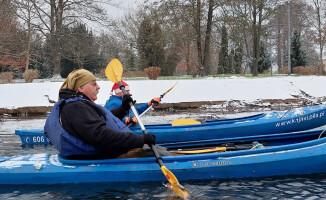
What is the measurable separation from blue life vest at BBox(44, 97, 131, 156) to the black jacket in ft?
0.20

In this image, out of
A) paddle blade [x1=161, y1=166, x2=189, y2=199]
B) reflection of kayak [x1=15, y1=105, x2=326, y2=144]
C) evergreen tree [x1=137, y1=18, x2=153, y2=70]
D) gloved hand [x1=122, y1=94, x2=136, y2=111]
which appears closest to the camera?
paddle blade [x1=161, y1=166, x2=189, y2=199]

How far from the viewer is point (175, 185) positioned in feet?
12.1

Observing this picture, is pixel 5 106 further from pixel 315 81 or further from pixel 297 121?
pixel 315 81

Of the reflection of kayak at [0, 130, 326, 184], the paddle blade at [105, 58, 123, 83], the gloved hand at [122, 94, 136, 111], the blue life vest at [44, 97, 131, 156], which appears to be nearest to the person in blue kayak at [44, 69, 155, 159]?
the blue life vest at [44, 97, 131, 156]

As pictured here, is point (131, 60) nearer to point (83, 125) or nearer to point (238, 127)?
point (238, 127)

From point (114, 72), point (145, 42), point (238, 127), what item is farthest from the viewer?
point (145, 42)

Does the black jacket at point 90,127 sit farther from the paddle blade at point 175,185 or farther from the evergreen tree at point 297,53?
the evergreen tree at point 297,53

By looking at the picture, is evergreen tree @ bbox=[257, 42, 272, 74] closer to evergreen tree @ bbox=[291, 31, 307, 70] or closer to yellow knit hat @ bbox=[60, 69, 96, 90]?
evergreen tree @ bbox=[291, 31, 307, 70]

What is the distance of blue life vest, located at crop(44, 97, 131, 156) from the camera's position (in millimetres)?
3682

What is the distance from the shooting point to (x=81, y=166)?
404 cm

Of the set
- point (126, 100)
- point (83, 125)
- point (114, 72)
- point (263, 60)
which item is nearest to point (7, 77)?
point (114, 72)

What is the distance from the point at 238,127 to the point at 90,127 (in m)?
4.07

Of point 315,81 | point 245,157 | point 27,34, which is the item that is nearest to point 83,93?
point 245,157

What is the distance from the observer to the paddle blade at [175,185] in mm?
3639
